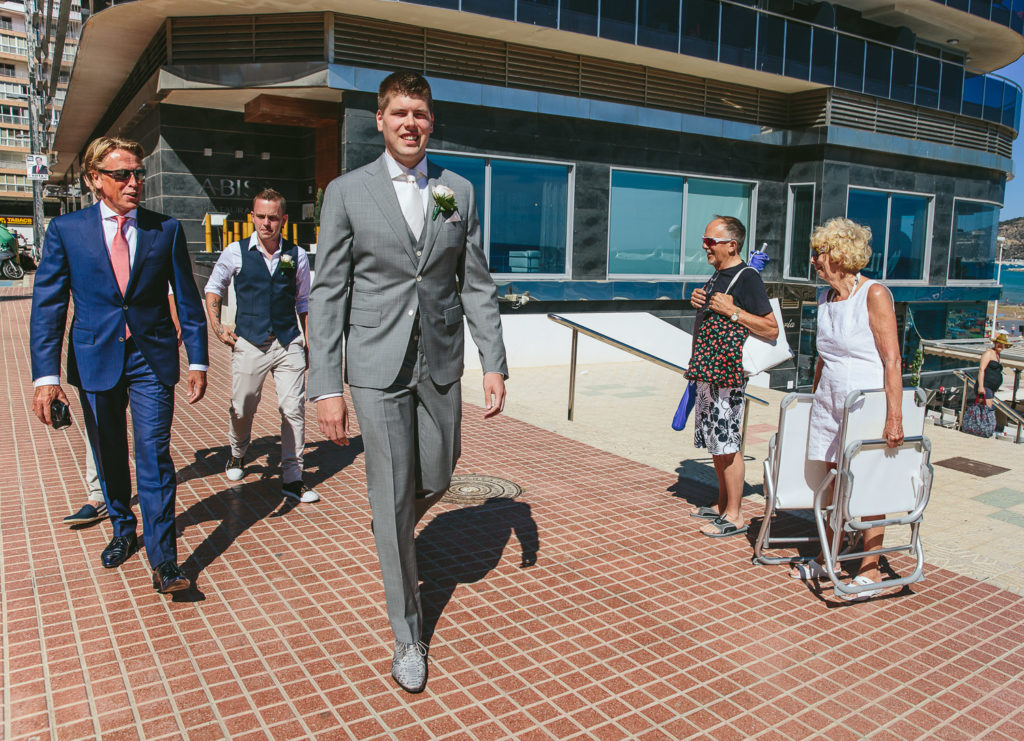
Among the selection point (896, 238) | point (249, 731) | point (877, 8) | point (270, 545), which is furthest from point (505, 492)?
point (877, 8)

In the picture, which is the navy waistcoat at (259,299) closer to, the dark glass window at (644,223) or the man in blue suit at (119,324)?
the man in blue suit at (119,324)

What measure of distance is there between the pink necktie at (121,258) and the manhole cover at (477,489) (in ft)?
8.26

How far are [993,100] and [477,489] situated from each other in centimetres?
1965

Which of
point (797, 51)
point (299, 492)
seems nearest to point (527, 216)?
point (797, 51)

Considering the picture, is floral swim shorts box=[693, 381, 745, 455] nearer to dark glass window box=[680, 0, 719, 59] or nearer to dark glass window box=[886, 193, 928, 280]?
dark glass window box=[680, 0, 719, 59]

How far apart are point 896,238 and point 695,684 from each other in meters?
17.4

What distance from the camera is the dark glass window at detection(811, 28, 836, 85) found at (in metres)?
15.9

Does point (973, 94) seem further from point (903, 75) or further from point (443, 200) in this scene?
point (443, 200)

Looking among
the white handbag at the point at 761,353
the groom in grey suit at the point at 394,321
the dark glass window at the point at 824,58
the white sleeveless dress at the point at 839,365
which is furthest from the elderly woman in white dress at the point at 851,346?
the dark glass window at the point at 824,58

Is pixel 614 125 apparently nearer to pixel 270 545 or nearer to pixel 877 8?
pixel 877 8

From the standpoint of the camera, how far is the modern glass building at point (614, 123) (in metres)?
12.3

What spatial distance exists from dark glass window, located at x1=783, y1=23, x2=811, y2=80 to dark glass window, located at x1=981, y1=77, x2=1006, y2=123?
6.48 m

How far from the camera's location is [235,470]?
231 inches

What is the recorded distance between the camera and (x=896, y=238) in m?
18.1
